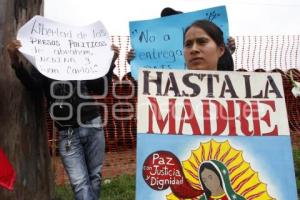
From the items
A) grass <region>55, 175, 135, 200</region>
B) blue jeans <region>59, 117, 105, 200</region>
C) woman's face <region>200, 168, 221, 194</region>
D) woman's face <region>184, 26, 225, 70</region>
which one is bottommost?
grass <region>55, 175, 135, 200</region>

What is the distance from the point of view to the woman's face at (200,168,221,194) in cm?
380

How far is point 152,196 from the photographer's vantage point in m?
3.73

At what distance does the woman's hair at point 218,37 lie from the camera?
4469 mm

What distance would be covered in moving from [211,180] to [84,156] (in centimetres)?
96

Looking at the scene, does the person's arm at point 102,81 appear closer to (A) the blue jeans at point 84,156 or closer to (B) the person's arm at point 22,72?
(A) the blue jeans at point 84,156

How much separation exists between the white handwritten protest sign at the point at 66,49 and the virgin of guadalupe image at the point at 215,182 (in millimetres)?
963

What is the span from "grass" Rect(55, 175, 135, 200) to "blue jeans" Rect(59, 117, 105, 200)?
184 cm

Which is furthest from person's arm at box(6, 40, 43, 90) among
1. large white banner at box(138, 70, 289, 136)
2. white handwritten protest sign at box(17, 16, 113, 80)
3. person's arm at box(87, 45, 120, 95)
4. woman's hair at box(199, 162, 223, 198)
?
woman's hair at box(199, 162, 223, 198)

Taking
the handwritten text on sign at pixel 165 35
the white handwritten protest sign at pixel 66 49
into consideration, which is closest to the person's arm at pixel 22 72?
the white handwritten protest sign at pixel 66 49

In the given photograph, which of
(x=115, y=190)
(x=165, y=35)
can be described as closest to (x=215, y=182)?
(x=165, y=35)

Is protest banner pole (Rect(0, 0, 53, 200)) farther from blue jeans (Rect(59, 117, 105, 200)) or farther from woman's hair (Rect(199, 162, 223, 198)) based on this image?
woman's hair (Rect(199, 162, 223, 198))

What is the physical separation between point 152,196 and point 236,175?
582mm

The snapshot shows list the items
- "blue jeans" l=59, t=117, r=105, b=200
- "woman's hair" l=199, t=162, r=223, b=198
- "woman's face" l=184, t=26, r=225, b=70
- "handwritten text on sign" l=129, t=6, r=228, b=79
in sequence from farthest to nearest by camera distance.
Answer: "handwritten text on sign" l=129, t=6, r=228, b=79 → "woman's face" l=184, t=26, r=225, b=70 → "blue jeans" l=59, t=117, r=105, b=200 → "woman's hair" l=199, t=162, r=223, b=198

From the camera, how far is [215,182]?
3816 mm
